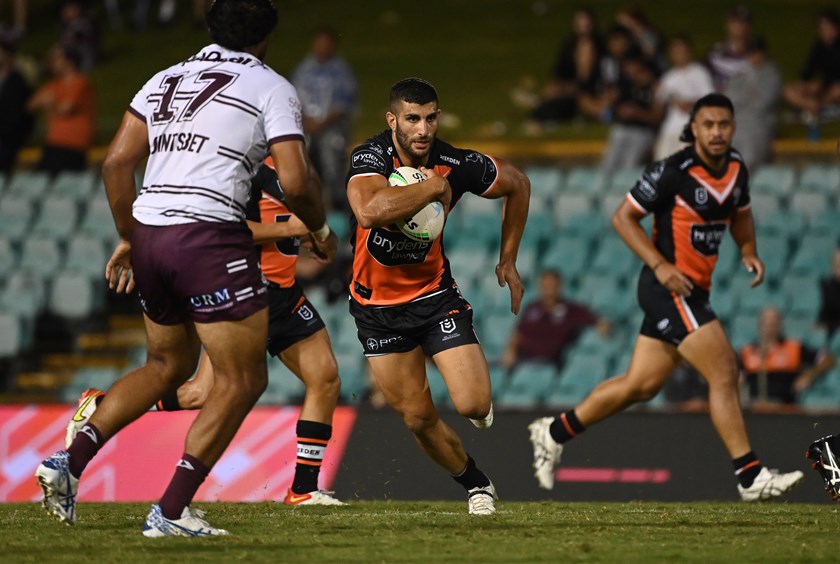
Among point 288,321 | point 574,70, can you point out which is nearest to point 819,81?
point 574,70

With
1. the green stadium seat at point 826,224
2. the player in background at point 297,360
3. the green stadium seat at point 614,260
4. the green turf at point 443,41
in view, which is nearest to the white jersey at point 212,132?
the player in background at point 297,360

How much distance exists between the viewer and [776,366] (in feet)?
42.4

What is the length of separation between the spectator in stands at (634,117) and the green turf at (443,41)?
5278 mm

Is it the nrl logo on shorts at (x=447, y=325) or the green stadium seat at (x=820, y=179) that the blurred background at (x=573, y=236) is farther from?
→ the nrl logo on shorts at (x=447, y=325)

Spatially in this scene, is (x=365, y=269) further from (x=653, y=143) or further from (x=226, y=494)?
(x=653, y=143)

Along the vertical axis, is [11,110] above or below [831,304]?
above

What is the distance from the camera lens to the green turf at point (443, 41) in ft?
79.5

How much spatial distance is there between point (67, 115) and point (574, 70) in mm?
6727

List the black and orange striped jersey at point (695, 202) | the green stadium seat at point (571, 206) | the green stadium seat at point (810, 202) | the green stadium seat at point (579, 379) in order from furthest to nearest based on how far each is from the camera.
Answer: the green stadium seat at point (571, 206), the green stadium seat at point (810, 202), the green stadium seat at point (579, 379), the black and orange striped jersey at point (695, 202)

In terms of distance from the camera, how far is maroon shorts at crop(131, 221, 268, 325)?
20.6 feet

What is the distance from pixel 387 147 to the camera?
7.67 meters

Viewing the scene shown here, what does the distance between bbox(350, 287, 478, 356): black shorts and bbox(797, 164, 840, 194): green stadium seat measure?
8.67m

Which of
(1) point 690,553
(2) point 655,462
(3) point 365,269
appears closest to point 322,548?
(1) point 690,553

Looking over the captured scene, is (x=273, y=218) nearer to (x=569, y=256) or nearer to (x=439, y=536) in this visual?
(x=439, y=536)
